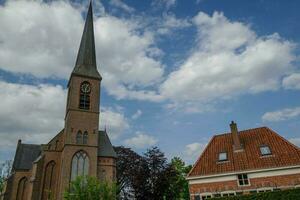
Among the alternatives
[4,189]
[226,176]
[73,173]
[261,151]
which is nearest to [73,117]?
[73,173]

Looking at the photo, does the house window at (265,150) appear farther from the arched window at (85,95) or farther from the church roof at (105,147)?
the arched window at (85,95)

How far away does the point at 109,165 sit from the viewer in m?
37.1

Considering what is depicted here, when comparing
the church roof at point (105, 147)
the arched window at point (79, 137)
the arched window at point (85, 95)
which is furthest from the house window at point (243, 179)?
the arched window at point (85, 95)

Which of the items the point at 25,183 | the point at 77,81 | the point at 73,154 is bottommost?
the point at 25,183

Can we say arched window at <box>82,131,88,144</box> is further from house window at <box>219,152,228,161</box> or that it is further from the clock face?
house window at <box>219,152,228,161</box>

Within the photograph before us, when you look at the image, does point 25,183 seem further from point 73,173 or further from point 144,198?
point 144,198

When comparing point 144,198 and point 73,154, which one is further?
point 144,198

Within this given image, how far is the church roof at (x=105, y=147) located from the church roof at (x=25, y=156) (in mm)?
11474

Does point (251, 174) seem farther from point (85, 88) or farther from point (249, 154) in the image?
point (85, 88)

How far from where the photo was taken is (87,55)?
41094mm

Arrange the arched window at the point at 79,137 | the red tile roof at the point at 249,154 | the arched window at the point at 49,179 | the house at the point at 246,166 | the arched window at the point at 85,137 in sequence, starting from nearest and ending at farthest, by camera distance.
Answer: the house at the point at 246,166 < the red tile roof at the point at 249,154 < the arched window at the point at 49,179 < the arched window at the point at 79,137 < the arched window at the point at 85,137

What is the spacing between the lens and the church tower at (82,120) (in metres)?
34.1

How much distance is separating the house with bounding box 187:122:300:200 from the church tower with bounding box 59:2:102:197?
14.1m

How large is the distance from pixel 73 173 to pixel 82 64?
1589cm
